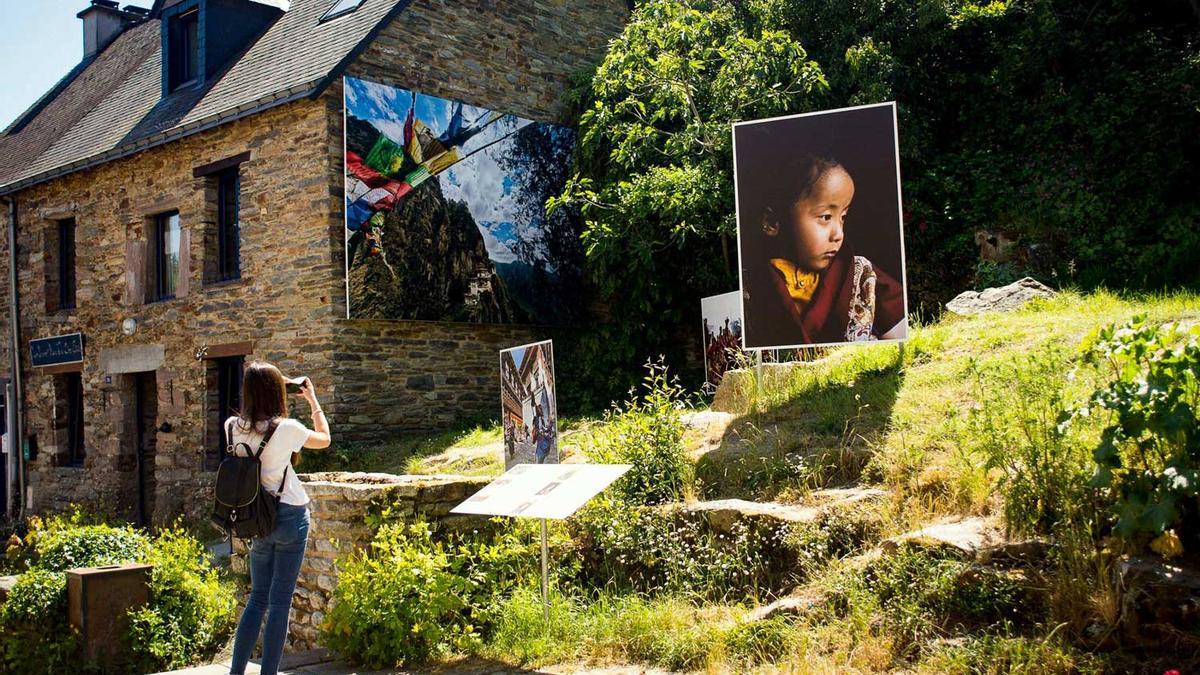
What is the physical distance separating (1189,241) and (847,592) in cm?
824

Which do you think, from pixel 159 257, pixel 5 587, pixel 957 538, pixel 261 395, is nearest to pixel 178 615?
pixel 5 587

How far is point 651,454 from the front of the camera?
24.2 ft

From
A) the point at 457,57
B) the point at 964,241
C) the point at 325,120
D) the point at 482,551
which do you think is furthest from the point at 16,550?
the point at 964,241

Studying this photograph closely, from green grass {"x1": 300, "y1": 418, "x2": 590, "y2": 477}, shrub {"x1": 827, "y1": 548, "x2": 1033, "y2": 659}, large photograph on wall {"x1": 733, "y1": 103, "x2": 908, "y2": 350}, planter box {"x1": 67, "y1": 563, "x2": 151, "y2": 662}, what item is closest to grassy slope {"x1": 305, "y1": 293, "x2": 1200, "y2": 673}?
shrub {"x1": 827, "y1": 548, "x2": 1033, "y2": 659}

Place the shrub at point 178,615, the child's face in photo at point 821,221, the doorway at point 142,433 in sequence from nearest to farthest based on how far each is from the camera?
the shrub at point 178,615
the child's face in photo at point 821,221
the doorway at point 142,433

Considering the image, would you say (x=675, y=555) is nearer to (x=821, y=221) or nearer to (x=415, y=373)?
(x=821, y=221)

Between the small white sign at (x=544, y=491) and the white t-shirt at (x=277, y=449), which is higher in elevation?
the white t-shirt at (x=277, y=449)

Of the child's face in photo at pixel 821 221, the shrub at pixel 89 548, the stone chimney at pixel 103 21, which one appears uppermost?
the stone chimney at pixel 103 21

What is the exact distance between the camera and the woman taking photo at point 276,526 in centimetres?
522

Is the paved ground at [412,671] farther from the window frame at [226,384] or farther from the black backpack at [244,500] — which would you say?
the window frame at [226,384]

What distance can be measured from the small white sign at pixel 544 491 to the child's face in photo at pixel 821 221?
10.7ft

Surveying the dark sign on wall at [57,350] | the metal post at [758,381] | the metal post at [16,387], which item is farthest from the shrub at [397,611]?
the metal post at [16,387]

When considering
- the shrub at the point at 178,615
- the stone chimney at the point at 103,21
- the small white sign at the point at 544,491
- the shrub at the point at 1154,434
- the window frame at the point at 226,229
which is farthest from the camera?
the stone chimney at the point at 103,21

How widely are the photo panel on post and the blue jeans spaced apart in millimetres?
3335
